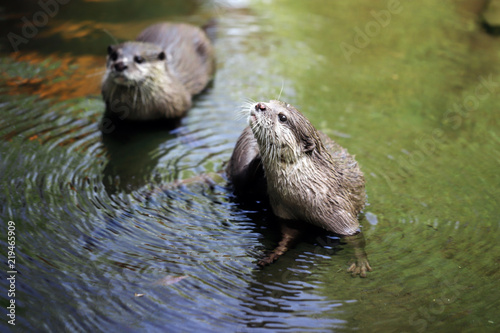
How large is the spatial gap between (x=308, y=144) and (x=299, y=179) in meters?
0.29

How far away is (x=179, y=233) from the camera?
4.36 meters

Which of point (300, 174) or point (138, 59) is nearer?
point (300, 174)

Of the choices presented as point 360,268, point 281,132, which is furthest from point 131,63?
point 360,268

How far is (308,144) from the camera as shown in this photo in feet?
14.4

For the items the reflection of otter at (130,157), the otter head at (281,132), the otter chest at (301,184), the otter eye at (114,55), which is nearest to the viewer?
the otter head at (281,132)

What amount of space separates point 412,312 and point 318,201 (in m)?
1.15

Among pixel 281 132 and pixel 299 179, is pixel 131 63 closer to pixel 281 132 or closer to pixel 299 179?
pixel 281 132

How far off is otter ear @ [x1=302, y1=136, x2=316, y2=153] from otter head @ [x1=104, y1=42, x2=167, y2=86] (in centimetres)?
272

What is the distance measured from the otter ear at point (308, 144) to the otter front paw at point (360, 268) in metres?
0.95

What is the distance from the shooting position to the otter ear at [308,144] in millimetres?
4371

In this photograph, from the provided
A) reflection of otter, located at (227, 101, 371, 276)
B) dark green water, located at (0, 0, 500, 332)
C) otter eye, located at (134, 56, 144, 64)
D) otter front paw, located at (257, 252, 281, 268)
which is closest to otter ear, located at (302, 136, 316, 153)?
reflection of otter, located at (227, 101, 371, 276)

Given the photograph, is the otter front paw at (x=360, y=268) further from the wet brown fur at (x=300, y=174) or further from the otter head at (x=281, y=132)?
the otter head at (x=281, y=132)

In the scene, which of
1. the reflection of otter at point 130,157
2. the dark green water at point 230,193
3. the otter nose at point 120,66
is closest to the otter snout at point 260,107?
the dark green water at point 230,193

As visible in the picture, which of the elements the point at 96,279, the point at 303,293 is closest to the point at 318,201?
the point at 303,293
